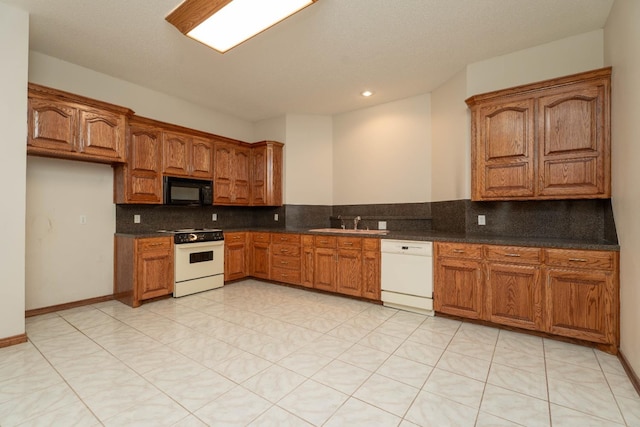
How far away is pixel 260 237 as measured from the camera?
15.6 ft

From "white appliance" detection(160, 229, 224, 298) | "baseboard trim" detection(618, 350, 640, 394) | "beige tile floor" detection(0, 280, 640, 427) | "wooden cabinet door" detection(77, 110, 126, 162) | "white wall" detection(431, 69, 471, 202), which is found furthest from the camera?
"white appliance" detection(160, 229, 224, 298)

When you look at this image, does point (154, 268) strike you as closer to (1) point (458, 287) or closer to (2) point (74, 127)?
(2) point (74, 127)

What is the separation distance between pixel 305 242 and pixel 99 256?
8.51 feet

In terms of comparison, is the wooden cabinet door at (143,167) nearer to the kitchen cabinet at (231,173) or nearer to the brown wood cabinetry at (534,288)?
the kitchen cabinet at (231,173)

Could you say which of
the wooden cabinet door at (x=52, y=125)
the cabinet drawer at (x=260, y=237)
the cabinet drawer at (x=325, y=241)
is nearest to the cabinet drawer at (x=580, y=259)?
the cabinet drawer at (x=325, y=241)

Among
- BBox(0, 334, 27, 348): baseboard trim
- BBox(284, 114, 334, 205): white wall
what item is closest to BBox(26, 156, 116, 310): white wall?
BBox(0, 334, 27, 348): baseboard trim

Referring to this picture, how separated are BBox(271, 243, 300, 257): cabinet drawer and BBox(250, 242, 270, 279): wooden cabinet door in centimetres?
14

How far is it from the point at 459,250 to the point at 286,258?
2.39 m

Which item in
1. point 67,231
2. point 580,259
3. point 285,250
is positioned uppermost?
point 67,231

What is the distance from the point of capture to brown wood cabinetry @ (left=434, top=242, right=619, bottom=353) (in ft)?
7.79

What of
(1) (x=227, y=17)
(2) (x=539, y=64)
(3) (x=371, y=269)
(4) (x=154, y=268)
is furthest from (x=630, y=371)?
(4) (x=154, y=268)

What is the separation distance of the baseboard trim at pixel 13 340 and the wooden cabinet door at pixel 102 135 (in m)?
1.82

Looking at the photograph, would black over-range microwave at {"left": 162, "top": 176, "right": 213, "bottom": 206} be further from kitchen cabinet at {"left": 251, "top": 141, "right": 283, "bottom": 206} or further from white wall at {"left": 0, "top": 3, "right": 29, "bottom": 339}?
white wall at {"left": 0, "top": 3, "right": 29, "bottom": 339}

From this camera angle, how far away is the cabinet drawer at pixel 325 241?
3.97 m
